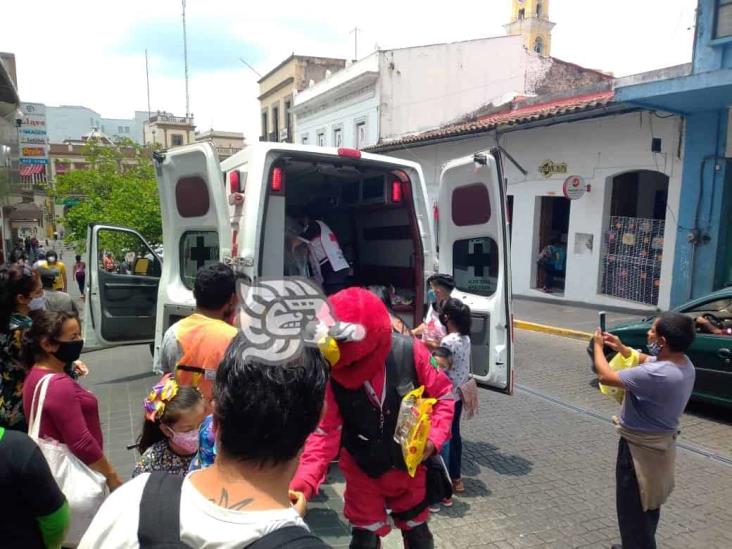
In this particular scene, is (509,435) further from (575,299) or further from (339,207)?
(575,299)

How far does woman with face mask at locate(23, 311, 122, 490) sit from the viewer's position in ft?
7.98

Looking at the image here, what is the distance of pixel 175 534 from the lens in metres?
0.97

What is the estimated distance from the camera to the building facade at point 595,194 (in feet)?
36.3

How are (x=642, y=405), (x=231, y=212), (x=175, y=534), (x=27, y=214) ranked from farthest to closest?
(x=27, y=214), (x=231, y=212), (x=642, y=405), (x=175, y=534)

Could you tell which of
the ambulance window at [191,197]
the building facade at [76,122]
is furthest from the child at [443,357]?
the building facade at [76,122]

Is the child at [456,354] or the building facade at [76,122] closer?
the child at [456,354]

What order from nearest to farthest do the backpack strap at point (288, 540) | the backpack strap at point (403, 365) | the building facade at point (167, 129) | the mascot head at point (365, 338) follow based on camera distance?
the backpack strap at point (288, 540), the mascot head at point (365, 338), the backpack strap at point (403, 365), the building facade at point (167, 129)

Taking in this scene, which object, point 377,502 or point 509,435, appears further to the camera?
point 509,435

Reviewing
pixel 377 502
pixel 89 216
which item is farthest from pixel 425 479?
pixel 89 216

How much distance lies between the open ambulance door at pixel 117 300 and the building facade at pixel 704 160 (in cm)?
893

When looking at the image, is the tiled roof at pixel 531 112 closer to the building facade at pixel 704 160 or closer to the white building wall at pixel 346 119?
the building facade at pixel 704 160

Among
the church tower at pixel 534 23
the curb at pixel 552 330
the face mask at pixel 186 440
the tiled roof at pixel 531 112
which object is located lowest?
the curb at pixel 552 330

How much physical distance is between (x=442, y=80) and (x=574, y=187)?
10.8 metres

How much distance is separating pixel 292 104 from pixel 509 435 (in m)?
27.2
